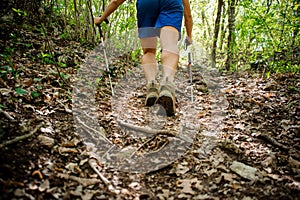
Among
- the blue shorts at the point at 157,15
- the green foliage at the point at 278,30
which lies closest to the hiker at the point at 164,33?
the blue shorts at the point at 157,15

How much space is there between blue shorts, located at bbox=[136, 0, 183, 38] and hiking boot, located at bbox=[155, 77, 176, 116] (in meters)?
0.82

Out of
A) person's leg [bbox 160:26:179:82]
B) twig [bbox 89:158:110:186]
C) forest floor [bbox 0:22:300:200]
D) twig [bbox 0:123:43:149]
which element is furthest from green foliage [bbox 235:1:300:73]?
twig [bbox 0:123:43:149]

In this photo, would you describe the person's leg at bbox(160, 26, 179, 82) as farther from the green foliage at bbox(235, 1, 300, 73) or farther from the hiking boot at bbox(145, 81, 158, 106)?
the green foliage at bbox(235, 1, 300, 73)

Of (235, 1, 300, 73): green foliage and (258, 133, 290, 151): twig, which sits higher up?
(235, 1, 300, 73): green foliage

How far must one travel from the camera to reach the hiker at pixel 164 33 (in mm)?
3295

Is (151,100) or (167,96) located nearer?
(167,96)

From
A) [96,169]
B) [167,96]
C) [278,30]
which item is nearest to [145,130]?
[167,96]

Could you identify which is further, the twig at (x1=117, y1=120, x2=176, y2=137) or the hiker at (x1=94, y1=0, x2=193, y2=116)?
the hiker at (x1=94, y1=0, x2=193, y2=116)

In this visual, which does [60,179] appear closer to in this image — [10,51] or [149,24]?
[149,24]

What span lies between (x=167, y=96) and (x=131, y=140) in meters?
0.75

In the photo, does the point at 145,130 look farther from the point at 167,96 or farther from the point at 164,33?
the point at 164,33

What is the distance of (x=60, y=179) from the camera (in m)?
1.87

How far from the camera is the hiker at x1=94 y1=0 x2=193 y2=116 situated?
10.8 ft

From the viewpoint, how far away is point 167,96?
3145 mm
